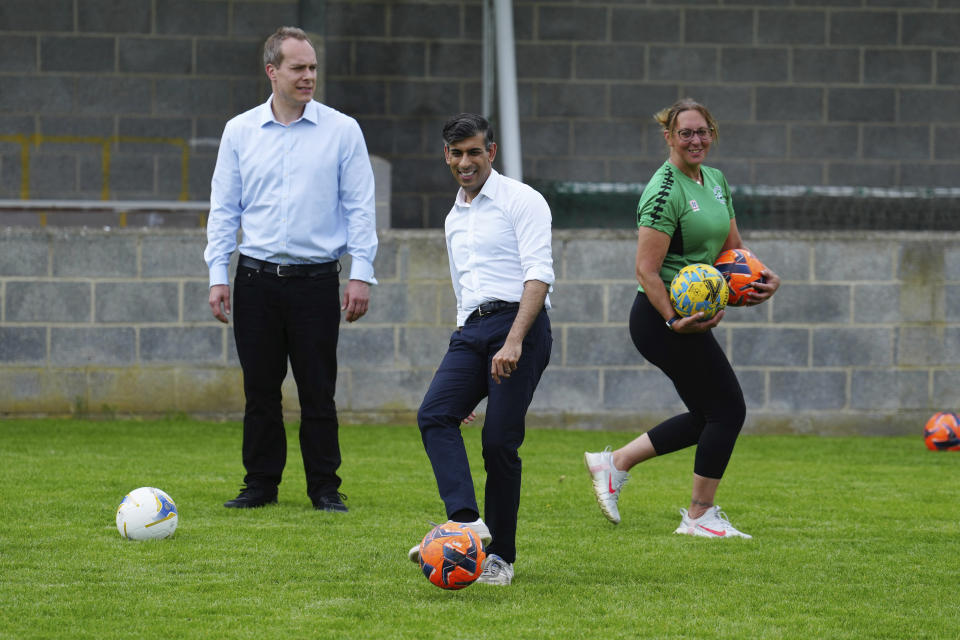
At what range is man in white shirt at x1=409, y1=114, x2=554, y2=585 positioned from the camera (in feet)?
14.9

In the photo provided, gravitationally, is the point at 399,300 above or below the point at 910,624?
above

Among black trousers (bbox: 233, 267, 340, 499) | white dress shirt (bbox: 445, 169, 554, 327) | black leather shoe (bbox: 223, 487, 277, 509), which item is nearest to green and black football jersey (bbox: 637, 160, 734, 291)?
white dress shirt (bbox: 445, 169, 554, 327)

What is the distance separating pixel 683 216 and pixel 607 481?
1.31 meters

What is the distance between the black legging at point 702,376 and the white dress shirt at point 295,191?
1304mm

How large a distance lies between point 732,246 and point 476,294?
1.56m

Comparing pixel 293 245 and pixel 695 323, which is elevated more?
pixel 293 245

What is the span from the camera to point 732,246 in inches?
229

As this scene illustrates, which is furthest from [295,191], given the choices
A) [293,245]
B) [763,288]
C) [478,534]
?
[478,534]

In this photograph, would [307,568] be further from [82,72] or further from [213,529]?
[82,72]

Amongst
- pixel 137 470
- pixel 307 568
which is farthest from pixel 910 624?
pixel 137 470

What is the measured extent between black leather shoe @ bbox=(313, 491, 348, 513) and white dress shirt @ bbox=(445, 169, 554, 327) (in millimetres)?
1749

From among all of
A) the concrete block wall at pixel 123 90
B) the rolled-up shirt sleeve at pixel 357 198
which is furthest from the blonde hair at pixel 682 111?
the concrete block wall at pixel 123 90

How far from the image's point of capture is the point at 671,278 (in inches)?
218

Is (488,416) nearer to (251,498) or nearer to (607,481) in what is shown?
(607,481)
